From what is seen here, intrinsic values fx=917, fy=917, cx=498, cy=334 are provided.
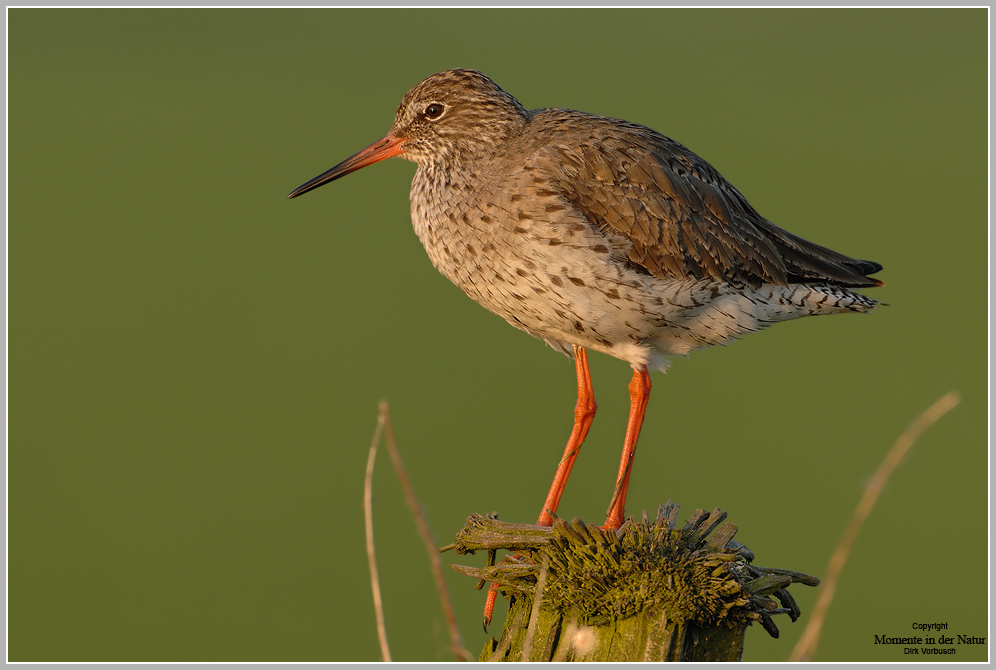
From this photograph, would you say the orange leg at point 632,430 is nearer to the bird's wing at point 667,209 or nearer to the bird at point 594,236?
the bird at point 594,236

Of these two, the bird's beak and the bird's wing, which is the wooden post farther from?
the bird's beak

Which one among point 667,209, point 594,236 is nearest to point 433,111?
point 594,236

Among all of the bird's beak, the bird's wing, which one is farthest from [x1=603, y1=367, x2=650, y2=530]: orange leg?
the bird's beak

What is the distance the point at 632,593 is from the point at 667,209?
10.0 feet

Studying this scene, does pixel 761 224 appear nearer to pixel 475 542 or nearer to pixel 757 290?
pixel 757 290

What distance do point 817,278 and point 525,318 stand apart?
8.01ft

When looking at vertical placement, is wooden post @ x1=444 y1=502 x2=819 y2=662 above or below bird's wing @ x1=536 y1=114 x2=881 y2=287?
below

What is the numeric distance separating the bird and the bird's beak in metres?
0.01

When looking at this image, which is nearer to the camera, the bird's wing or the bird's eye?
the bird's wing

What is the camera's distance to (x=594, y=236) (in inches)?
235

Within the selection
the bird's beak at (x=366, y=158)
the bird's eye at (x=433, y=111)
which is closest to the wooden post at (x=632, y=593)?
the bird's eye at (x=433, y=111)

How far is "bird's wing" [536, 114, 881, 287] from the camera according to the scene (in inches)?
241

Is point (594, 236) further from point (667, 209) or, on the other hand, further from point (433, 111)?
point (433, 111)

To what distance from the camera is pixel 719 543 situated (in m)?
4.52
